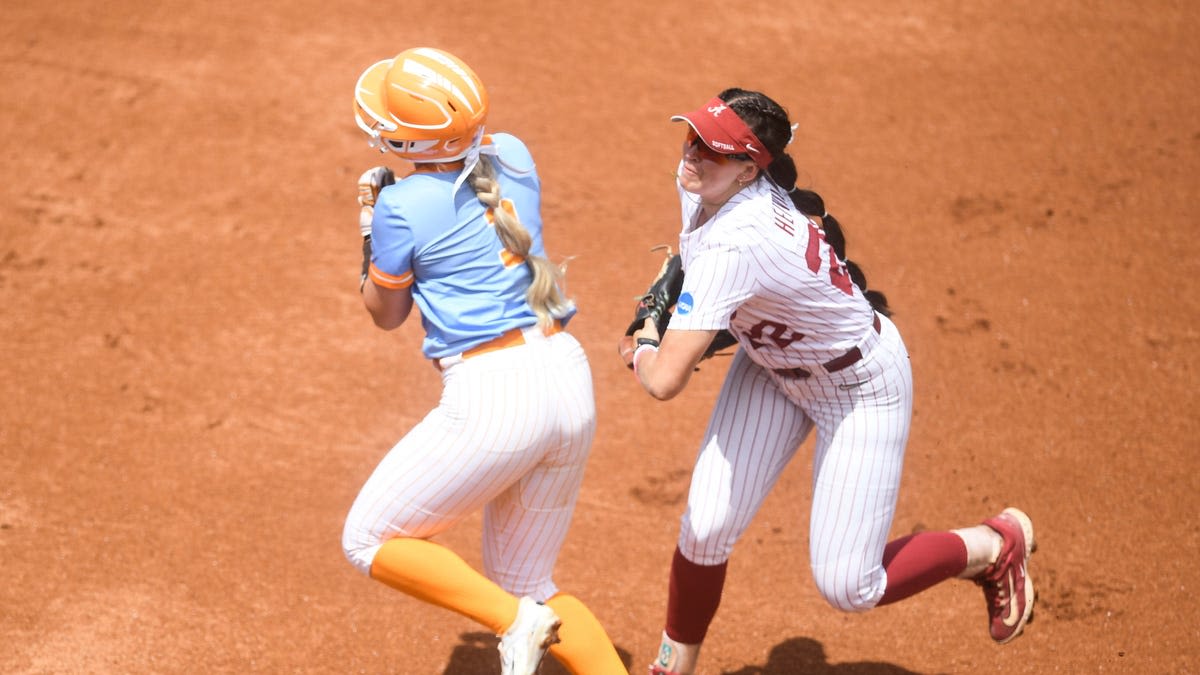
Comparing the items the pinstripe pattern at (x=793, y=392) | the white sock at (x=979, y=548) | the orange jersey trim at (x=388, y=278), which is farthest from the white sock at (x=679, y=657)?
the orange jersey trim at (x=388, y=278)

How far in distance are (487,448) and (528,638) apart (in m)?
0.57

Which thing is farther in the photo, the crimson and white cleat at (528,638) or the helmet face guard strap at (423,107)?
the crimson and white cleat at (528,638)

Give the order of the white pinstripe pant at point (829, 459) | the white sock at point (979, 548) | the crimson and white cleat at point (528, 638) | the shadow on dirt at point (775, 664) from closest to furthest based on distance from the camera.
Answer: the crimson and white cleat at point (528, 638) → the white pinstripe pant at point (829, 459) → the white sock at point (979, 548) → the shadow on dirt at point (775, 664)

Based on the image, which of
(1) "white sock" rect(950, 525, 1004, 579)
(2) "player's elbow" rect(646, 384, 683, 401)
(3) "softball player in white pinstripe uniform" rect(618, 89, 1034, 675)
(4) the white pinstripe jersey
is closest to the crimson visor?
(3) "softball player in white pinstripe uniform" rect(618, 89, 1034, 675)

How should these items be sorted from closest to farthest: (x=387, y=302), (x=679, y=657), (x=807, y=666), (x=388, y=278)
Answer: (x=388, y=278)
(x=387, y=302)
(x=679, y=657)
(x=807, y=666)

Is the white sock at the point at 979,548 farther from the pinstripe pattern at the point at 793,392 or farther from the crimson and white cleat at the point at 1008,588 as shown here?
the pinstripe pattern at the point at 793,392

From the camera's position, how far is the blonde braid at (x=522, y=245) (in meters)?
3.51

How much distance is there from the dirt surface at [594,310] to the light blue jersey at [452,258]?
59.7 inches

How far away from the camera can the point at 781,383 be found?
12.4 feet

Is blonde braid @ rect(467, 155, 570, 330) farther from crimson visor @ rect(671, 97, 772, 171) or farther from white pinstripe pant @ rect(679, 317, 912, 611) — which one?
white pinstripe pant @ rect(679, 317, 912, 611)

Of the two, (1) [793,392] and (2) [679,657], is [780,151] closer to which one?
(1) [793,392]

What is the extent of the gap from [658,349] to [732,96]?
72cm

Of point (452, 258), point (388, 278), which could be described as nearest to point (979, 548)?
point (452, 258)

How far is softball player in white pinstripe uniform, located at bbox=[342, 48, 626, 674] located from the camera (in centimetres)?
343
